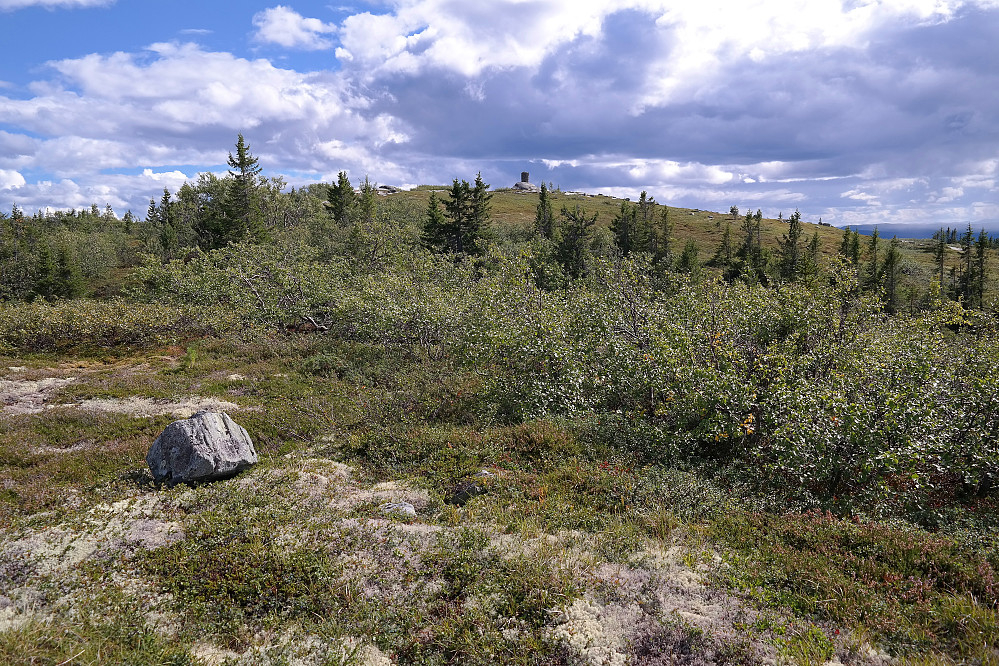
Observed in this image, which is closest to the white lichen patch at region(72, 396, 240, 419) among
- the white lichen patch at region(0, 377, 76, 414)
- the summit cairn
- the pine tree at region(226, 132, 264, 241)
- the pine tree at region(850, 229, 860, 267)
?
the white lichen patch at region(0, 377, 76, 414)

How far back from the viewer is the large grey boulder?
10.3m

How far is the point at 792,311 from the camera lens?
1411cm

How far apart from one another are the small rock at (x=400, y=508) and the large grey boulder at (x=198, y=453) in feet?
13.1

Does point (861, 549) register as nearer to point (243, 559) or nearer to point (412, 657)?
point (412, 657)

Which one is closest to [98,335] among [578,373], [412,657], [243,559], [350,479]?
[350,479]

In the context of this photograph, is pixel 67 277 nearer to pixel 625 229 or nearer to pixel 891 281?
pixel 625 229

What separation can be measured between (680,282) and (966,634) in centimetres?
1488

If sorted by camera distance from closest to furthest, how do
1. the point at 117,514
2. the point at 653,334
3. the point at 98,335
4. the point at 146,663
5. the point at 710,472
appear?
the point at 146,663, the point at 117,514, the point at 710,472, the point at 653,334, the point at 98,335

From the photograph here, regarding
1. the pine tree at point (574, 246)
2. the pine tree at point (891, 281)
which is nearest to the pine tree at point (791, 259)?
the pine tree at point (891, 281)

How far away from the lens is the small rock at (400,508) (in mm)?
9141

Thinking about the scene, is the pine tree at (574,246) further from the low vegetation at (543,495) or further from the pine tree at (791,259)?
the low vegetation at (543,495)

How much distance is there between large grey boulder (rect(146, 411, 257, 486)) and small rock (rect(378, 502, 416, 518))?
3.98 meters

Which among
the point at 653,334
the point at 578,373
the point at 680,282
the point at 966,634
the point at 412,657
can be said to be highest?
the point at 680,282

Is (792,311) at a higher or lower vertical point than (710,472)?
higher
